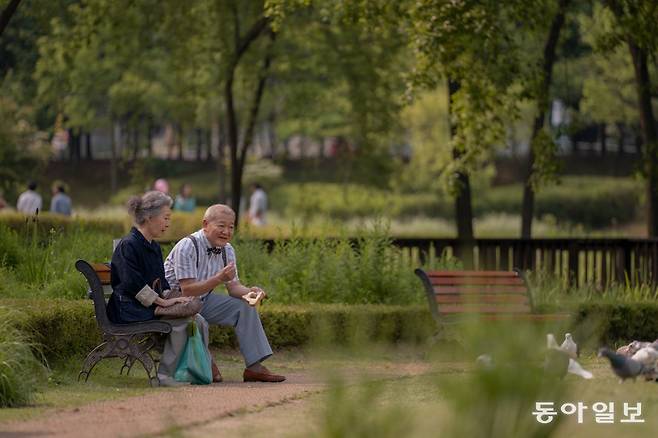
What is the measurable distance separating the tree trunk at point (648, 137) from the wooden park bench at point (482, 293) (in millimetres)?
7181

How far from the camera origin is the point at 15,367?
11852mm

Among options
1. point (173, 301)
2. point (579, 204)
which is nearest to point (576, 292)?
point (173, 301)

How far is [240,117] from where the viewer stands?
45.9 m

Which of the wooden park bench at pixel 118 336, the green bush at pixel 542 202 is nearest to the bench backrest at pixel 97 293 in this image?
the wooden park bench at pixel 118 336

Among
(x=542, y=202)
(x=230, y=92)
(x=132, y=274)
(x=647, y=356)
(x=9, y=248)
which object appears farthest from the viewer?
(x=542, y=202)

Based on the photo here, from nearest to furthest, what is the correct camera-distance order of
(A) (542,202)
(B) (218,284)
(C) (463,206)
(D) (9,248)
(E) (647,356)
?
(E) (647,356), (B) (218,284), (D) (9,248), (C) (463,206), (A) (542,202)

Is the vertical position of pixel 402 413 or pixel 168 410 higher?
pixel 402 413

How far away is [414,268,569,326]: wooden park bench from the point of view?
16.5m

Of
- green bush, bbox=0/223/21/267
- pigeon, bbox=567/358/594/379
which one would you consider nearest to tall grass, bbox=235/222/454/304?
green bush, bbox=0/223/21/267

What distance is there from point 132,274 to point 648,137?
13.3m

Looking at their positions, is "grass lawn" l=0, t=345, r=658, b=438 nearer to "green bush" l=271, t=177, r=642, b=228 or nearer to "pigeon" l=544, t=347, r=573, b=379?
"pigeon" l=544, t=347, r=573, b=379

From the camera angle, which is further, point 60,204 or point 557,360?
point 60,204

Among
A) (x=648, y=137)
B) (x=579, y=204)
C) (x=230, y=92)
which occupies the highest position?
(x=230, y=92)

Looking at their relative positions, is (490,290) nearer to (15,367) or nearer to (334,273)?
(334,273)
